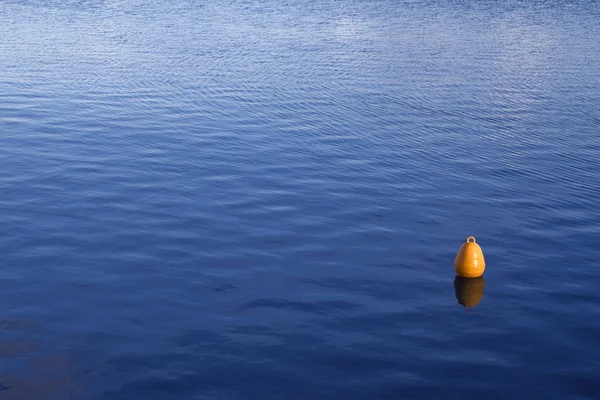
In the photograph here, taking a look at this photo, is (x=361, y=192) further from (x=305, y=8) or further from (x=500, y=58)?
(x=305, y=8)

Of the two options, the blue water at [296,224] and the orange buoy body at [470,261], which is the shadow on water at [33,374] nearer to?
the blue water at [296,224]

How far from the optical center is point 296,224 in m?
19.4

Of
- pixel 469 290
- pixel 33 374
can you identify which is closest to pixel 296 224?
pixel 469 290

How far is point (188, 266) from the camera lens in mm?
16938

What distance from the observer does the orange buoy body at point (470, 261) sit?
16.2 m

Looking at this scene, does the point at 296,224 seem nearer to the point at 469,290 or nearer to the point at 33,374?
the point at 469,290

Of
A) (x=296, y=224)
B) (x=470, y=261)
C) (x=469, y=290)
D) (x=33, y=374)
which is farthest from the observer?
(x=296, y=224)

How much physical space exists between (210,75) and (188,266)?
19.3 meters

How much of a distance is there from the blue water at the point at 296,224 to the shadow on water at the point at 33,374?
3cm

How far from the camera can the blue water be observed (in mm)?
13219

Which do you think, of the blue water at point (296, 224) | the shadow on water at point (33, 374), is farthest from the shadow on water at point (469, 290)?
the shadow on water at point (33, 374)

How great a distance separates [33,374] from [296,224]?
8.11m

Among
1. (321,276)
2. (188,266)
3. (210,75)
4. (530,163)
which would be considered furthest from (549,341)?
(210,75)

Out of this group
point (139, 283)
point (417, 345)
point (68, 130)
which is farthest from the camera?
point (68, 130)
